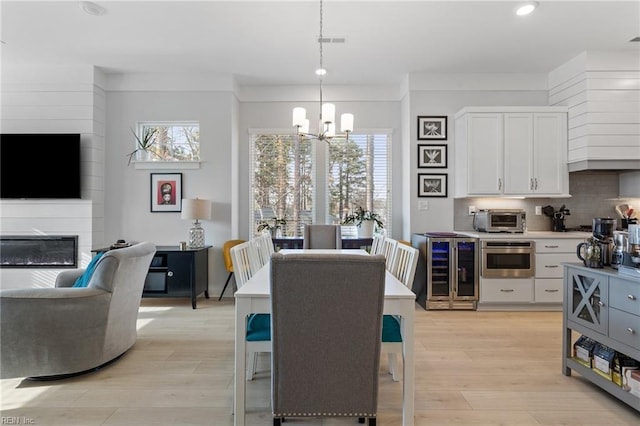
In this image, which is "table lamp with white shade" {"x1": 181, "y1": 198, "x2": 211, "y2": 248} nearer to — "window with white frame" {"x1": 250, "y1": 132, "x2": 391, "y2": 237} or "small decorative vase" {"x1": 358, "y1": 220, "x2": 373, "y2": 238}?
"window with white frame" {"x1": 250, "y1": 132, "x2": 391, "y2": 237}

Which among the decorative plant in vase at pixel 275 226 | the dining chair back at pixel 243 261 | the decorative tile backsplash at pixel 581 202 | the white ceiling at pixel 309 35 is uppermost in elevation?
the white ceiling at pixel 309 35

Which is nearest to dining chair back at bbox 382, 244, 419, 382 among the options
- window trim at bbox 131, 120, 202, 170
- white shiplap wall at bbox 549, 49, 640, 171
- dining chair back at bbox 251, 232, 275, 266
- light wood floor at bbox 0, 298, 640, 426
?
light wood floor at bbox 0, 298, 640, 426

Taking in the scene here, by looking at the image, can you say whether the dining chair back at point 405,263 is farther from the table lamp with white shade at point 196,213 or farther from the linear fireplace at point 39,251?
the linear fireplace at point 39,251

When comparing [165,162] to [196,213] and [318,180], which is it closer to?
[196,213]

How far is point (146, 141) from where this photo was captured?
4633 mm

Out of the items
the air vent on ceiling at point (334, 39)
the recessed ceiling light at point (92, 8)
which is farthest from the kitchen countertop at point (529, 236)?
the recessed ceiling light at point (92, 8)

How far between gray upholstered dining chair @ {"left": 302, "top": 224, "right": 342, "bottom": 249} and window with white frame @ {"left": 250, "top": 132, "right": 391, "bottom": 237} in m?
1.05

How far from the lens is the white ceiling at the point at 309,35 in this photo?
3.07 m

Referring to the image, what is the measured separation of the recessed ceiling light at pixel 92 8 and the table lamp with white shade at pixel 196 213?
79.7 inches

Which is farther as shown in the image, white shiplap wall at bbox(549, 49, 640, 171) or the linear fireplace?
the linear fireplace

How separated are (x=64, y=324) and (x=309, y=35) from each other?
10.6 feet

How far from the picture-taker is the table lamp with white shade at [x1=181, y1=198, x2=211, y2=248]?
4191mm

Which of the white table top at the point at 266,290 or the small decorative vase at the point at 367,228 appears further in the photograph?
the small decorative vase at the point at 367,228

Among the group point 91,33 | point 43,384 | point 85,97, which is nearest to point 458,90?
point 91,33
